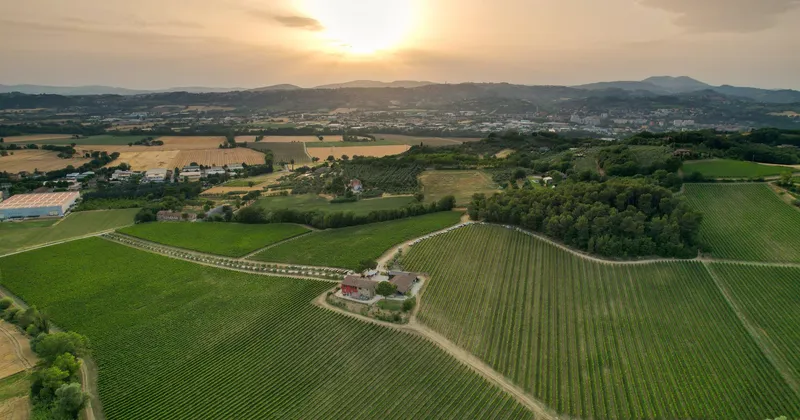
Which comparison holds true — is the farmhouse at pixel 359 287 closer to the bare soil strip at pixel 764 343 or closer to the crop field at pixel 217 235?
the crop field at pixel 217 235

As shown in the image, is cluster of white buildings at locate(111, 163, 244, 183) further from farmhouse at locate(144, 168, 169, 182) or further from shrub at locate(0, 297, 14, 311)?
shrub at locate(0, 297, 14, 311)

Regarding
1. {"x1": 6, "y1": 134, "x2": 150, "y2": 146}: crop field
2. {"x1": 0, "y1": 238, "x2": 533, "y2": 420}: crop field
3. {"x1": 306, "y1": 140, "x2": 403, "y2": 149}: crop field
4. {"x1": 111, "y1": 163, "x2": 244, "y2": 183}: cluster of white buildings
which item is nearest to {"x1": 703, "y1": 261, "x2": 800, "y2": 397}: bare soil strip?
{"x1": 0, "y1": 238, "x2": 533, "y2": 420}: crop field

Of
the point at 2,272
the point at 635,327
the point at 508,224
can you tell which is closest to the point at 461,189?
the point at 508,224

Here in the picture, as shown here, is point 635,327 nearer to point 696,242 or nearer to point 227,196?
point 696,242

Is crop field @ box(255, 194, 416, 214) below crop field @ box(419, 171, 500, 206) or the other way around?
below

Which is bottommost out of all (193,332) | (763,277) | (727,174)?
(193,332)

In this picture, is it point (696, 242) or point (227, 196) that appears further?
point (227, 196)

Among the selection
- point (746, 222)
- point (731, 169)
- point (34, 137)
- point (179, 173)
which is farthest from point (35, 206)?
point (731, 169)
